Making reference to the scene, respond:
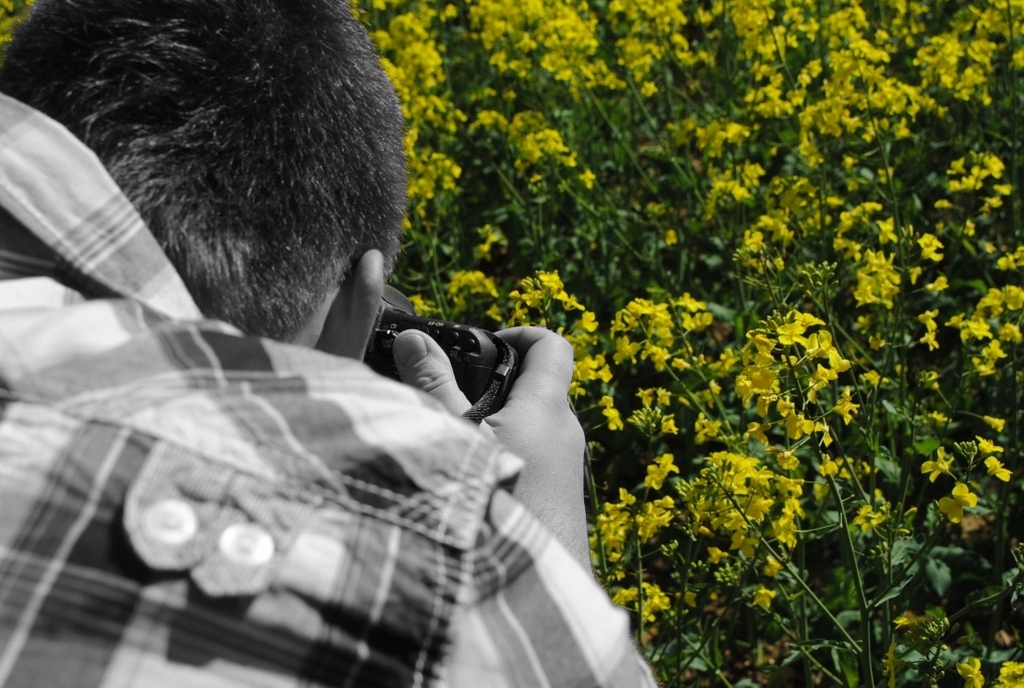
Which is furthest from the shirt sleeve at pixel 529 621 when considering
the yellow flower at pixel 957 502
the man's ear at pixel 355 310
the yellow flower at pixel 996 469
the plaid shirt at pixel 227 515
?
the yellow flower at pixel 996 469

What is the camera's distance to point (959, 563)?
2740 millimetres

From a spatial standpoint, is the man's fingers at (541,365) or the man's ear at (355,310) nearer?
the man's ear at (355,310)

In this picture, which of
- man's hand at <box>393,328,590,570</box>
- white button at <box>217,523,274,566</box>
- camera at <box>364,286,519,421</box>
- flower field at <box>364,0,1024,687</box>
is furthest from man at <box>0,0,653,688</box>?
flower field at <box>364,0,1024,687</box>

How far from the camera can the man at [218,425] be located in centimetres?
75

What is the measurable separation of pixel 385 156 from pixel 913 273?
188 centimetres

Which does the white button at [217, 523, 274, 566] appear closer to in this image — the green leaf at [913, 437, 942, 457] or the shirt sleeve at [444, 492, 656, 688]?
the shirt sleeve at [444, 492, 656, 688]

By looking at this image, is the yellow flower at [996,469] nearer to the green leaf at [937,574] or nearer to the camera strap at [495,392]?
the green leaf at [937,574]

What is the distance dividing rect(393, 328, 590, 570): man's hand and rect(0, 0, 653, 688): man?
0.33m

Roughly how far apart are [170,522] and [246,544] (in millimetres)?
55

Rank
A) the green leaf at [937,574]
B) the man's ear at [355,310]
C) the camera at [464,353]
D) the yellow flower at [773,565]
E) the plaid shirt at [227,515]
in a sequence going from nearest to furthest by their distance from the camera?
the plaid shirt at [227,515], the man's ear at [355,310], the camera at [464,353], the yellow flower at [773,565], the green leaf at [937,574]

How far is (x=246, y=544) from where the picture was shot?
2.50 ft

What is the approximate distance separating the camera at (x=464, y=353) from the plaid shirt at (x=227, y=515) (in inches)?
30.1

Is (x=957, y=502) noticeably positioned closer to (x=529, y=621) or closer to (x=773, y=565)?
(x=773, y=565)

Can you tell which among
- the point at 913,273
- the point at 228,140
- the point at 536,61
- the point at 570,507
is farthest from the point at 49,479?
the point at 536,61
